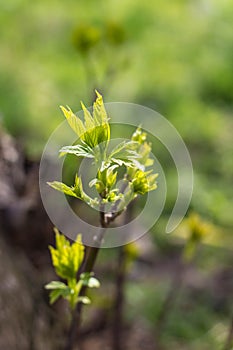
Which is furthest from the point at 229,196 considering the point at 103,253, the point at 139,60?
the point at 139,60

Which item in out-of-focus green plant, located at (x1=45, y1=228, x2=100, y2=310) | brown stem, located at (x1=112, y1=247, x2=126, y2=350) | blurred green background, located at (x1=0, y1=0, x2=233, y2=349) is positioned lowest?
brown stem, located at (x1=112, y1=247, x2=126, y2=350)

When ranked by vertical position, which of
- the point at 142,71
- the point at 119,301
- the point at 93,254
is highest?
the point at 142,71

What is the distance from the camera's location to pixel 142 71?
2303 millimetres

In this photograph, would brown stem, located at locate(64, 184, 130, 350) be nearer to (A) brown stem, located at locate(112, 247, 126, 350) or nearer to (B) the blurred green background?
(A) brown stem, located at locate(112, 247, 126, 350)

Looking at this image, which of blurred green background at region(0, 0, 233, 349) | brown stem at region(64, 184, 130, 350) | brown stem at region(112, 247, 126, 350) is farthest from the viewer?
blurred green background at region(0, 0, 233, 349)

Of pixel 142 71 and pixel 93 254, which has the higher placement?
pixel 142 71

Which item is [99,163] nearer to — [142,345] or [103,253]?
[142,345]

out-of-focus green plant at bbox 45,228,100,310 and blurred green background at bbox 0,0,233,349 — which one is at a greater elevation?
blurred green background at bbox 0,0,233,349

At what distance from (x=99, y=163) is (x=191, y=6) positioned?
264 centimetres

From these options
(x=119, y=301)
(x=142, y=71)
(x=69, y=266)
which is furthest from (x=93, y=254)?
(x=142, y=71)

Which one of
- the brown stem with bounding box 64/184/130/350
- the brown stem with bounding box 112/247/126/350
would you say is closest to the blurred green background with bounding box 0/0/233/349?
the brown stem with bounding box 112/247/126/350

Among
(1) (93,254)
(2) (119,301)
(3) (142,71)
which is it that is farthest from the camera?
(3) (142,71)

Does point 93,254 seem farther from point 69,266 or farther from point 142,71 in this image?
point 142,71

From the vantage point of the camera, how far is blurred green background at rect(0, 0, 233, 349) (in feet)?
6.52
